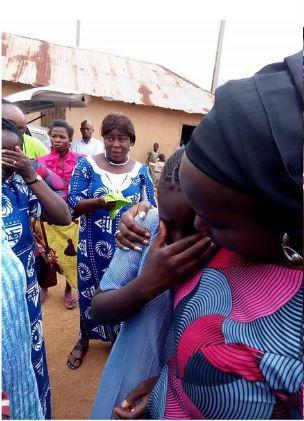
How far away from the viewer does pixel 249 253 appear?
2.39 ft

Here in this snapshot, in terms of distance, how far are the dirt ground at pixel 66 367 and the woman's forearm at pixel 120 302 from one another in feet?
5.72

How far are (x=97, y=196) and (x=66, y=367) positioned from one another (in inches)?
55.2

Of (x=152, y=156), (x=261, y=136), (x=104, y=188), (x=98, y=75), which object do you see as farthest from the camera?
(x=98, y=75)

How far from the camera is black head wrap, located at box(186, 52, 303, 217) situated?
22.3 inches

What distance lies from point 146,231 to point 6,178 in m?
0.94

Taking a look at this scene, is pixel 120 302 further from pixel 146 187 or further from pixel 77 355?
pixel 77 355

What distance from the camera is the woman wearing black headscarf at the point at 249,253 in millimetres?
582

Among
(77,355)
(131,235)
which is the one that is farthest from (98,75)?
(131,235)

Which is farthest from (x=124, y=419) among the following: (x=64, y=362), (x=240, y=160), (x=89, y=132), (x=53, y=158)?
(x=89, y=132)

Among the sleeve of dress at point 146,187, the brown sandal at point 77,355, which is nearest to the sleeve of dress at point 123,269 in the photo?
the sleeve of dress at point 146,187

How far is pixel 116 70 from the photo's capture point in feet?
41.3

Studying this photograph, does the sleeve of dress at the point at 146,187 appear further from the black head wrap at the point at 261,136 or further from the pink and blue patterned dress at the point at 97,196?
the black head wrap at the point at 261,136

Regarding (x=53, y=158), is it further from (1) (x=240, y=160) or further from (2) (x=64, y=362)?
(1) (x=240, y=160)

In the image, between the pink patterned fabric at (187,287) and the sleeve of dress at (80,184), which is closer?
the pink patterned fabric at (187,287)
